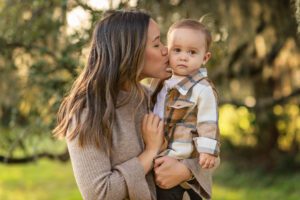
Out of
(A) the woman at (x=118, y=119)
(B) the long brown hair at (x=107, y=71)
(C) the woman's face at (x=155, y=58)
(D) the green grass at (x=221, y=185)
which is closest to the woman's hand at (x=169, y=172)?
(A) the woman at (x=118, y=119)

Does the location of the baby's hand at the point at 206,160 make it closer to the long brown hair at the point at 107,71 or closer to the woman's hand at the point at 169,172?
the woman's hand at the point at 169,172

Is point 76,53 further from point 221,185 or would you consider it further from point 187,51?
point 221,185

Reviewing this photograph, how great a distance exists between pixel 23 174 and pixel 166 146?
8.99 metres

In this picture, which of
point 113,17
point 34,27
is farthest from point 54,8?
point 113,17

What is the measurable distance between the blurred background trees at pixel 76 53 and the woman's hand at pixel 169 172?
88 cm

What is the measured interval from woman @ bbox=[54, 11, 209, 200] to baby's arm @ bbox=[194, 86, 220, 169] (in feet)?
0.30

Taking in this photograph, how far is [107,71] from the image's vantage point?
250 cm

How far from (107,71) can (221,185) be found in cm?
688

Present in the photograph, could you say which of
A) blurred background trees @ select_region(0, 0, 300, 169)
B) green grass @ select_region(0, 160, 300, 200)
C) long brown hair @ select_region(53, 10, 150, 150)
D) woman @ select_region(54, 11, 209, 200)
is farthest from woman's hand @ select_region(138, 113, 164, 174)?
green grass @ select_region(0, 160, 300, 200)

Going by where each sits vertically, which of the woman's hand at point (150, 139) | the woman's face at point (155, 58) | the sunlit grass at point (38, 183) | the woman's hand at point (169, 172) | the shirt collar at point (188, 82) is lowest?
the sunlit grass at point (38, 183)

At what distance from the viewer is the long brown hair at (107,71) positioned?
2.46m

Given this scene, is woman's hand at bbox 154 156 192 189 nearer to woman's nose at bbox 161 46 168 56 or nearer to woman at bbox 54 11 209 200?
woman at bbox 54 11 209 200

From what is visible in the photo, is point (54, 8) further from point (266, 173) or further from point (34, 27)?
point (266, 173)

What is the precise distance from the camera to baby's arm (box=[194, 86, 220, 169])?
8.07 feet
